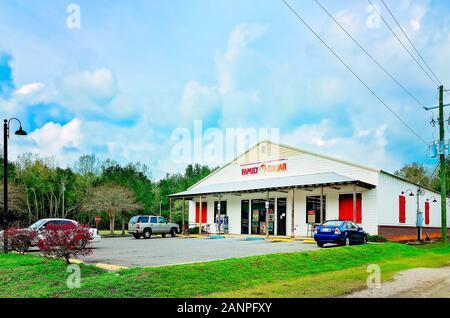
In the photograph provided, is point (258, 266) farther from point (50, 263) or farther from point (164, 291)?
point (50, 263)

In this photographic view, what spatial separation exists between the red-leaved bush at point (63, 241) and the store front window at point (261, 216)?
22015 mm

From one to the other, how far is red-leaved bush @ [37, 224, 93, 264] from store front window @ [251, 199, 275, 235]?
72.2 ft

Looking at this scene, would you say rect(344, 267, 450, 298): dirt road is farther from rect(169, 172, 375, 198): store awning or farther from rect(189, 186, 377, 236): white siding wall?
rect(189, 186, 377, 236): white siding wall

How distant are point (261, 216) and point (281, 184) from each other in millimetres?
5426

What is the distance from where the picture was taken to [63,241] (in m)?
12.8

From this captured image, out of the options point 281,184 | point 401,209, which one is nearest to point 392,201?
point 401,209

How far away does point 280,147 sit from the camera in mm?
34688

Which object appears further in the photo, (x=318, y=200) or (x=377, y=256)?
(x=318, y=200)

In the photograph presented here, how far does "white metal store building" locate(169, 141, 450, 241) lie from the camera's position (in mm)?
27797

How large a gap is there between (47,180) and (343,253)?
4087cm

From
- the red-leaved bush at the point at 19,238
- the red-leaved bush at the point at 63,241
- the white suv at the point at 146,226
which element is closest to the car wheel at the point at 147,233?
the white suv at the point at 146,226

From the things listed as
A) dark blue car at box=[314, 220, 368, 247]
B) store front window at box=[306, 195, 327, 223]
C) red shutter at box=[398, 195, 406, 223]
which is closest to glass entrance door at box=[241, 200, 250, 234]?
store front window at box=[306, 195, 327, 223]

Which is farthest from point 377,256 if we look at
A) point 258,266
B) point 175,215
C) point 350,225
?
point 175,215
